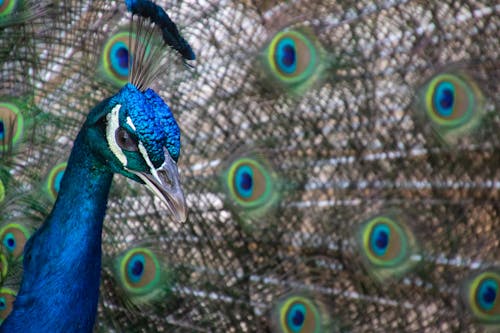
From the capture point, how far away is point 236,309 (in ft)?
6.70

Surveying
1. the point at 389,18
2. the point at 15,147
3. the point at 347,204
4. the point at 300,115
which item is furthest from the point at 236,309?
the point at 389,18

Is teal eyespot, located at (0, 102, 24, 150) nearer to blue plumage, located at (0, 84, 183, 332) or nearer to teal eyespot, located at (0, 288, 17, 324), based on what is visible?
teal eyespot, located at (0, 288, 17, 324)

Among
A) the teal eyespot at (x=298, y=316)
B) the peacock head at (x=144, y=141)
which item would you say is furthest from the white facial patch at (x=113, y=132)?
the teal eyespot at (x=298, y=316)

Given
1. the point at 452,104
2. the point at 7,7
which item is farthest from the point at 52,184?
the point at 452,104

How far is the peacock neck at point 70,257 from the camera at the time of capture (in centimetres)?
129

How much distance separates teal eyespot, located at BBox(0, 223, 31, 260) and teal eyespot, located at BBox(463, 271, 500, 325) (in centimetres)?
111

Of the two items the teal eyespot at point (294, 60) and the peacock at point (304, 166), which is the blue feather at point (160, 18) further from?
the teal eyespot at point (294, 60)

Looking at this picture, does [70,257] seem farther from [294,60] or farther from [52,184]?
[294,60]

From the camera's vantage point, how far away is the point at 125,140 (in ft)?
3.93

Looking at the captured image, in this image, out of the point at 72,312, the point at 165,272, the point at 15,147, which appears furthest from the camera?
the point at 165,272

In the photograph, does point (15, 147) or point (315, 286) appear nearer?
point (15, 147)

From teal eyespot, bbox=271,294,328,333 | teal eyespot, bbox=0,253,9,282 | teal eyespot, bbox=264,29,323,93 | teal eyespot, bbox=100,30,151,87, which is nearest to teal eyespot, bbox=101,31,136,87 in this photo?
teal eyespot, bbox=100,30,151,87

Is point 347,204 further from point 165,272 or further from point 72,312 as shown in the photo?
point 72,312

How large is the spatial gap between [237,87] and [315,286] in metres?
0.55
